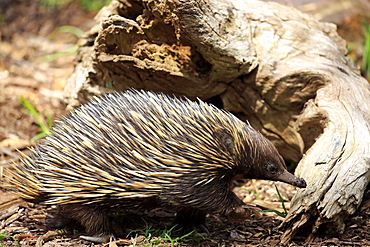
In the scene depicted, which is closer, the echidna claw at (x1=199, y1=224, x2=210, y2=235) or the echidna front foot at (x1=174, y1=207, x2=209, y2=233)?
the echidna front foot at (x1=174, y1=207, x2=209, y2=233)

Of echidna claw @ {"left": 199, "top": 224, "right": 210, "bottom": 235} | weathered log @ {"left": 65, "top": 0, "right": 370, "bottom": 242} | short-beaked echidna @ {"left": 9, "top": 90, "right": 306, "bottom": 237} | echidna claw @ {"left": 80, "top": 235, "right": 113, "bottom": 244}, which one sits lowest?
echidna claw @ {"left": 80, "top": 235, "right": 113, "bottom": 244}

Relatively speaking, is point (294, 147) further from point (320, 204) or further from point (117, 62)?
point (117, 62)

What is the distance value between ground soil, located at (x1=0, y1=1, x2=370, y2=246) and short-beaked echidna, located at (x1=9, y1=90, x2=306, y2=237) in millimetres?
421

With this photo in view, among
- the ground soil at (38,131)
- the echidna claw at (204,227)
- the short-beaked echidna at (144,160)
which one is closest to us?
the short-beaked echidna at (144,160)

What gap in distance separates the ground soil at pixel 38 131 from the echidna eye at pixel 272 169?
2.01 feet

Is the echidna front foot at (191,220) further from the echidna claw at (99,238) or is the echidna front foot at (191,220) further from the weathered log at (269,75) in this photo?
the weathered log at (269,75)

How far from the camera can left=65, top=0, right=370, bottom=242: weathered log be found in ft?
14.0

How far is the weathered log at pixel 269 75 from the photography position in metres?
4.27

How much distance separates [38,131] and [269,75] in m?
3.68

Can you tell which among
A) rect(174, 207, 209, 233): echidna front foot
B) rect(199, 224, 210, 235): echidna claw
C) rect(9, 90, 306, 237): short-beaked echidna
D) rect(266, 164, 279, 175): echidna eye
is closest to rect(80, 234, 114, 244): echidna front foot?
rect(9, 90, 306, 237): short-beaked echidna

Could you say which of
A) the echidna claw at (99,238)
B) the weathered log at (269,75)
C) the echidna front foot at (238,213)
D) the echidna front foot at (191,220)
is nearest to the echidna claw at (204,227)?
the echidna front foot at (191,220)

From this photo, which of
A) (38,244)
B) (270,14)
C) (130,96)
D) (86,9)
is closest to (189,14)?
(130,96)

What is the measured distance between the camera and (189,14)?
431 cm

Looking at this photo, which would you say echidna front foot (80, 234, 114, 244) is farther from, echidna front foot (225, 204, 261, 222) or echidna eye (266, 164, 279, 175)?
echidna eye (266, 164, 279, 175)
